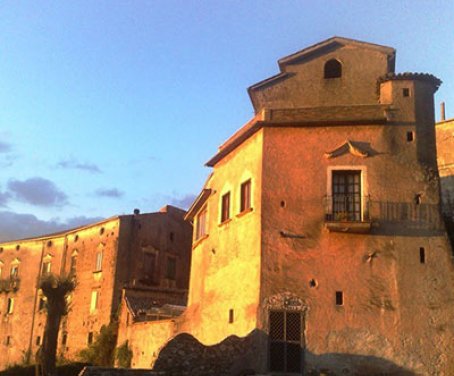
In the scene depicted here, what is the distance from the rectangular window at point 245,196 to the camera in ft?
70.9

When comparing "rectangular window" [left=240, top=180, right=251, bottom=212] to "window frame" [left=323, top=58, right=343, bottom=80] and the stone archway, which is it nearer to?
the stone archway

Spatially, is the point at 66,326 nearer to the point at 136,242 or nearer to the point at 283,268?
the point at 136,242

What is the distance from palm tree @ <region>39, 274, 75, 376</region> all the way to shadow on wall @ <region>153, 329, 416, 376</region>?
30.5ft

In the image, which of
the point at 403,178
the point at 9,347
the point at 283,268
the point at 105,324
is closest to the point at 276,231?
the point at 283,268

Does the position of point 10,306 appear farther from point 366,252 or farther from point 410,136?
point 410,136

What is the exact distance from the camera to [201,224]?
91.5 feet

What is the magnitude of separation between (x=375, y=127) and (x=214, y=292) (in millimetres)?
8913

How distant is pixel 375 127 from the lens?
2034 centimetres

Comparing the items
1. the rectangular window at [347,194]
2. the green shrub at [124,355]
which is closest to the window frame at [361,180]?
the rectangular window at [347,194]

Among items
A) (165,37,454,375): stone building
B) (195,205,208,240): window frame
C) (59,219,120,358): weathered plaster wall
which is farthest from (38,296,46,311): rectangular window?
(165,37,454,375): stone building

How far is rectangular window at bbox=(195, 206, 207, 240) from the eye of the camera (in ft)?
88.5

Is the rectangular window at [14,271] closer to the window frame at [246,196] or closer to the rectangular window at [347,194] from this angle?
the window frame at [246,196]

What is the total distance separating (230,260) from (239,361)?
4.42 metres

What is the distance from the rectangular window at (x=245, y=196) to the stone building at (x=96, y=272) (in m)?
18.5
